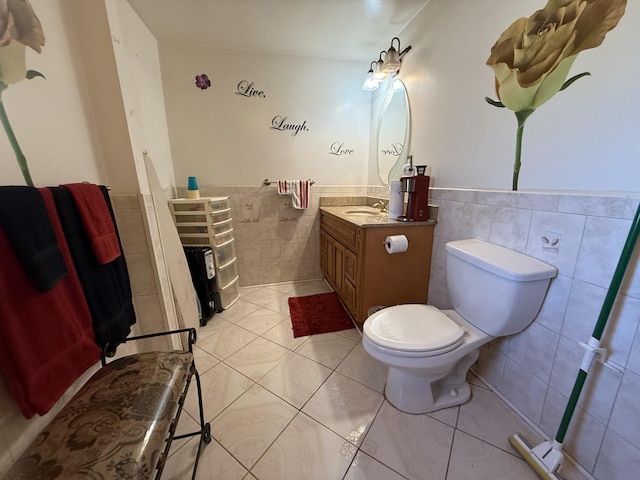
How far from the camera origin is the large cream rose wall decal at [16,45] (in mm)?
730

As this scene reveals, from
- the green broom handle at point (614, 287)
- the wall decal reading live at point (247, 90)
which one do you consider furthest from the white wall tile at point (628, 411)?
the wall decal reading live at point (247, 90)

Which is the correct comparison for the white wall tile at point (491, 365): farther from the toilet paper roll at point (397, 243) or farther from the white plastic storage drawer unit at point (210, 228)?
the white plastic storage drawer unit at point (210, 228)

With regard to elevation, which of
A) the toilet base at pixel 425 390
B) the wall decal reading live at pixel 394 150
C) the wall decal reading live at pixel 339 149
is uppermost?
the wall decal reading live at pixel 339 149

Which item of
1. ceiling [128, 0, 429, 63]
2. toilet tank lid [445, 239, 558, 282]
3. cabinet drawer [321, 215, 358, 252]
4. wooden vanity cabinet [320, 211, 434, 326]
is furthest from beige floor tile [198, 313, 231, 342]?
ceiling [128, 0, 429, 63]

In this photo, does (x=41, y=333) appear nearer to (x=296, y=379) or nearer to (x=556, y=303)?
(x=296, y=379)

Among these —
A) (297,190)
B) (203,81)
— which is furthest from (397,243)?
(203,81)

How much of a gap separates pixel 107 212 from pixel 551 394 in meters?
2.00

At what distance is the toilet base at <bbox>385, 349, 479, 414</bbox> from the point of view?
115 cm

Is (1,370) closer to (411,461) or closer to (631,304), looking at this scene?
(411,461)

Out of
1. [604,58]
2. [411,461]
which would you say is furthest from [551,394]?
[604,58]

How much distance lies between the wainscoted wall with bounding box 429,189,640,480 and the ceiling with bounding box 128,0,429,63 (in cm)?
147

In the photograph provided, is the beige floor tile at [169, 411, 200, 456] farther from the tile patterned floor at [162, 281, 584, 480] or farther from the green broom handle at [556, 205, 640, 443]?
the green broom handle at [556, 205, 640, 443]

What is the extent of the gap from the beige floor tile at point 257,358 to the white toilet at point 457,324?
2.32 ft

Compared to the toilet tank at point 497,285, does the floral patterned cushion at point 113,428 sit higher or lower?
lower
